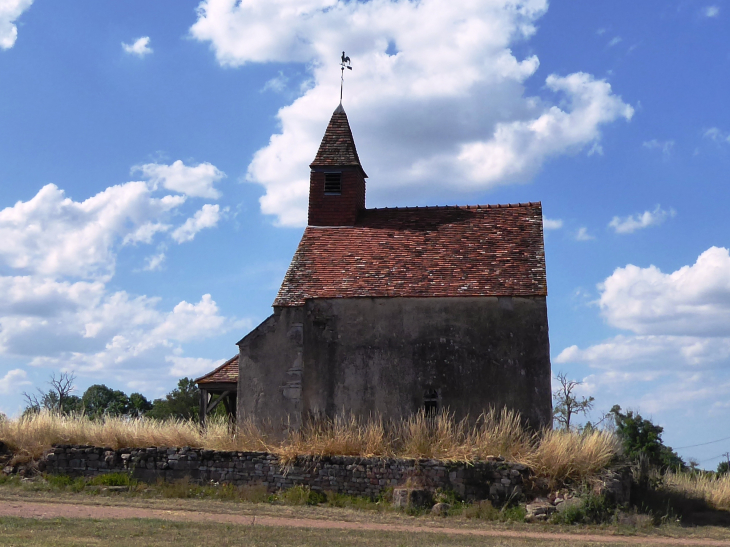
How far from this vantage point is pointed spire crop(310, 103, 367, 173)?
2505 centimetres

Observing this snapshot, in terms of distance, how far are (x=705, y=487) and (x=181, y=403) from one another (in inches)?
1215

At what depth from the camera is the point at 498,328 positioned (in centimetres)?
2017

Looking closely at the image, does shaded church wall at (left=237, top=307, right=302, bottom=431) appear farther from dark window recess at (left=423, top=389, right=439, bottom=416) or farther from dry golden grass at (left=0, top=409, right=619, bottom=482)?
dark window recess at (left=423, top=389, right=439, bottom=416)

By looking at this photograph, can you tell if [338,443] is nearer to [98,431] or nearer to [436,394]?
[436,394]

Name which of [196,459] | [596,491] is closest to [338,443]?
[196,459]

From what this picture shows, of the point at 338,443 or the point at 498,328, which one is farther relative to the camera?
the point at 498,328

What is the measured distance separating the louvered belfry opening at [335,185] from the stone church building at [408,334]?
1998 millimetres

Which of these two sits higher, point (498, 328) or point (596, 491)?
point (498, 328)

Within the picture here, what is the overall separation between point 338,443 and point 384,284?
5289 mm

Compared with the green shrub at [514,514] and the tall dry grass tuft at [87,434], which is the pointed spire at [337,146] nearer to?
the tall dry grass tuft at [87,434]

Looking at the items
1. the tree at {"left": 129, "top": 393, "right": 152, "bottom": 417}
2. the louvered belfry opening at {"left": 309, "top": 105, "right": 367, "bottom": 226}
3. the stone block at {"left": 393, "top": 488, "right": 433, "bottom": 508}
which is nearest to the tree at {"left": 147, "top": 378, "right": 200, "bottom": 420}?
the tree at {"left": 129, "top": 393, "right": 152, "bottom": 417}

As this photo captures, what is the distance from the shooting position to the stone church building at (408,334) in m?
20.0

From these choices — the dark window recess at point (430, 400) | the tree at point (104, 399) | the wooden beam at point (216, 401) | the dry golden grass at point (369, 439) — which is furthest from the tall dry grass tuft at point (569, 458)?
the tree at point (104, 399)

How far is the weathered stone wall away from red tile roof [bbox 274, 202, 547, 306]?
5228 millimetres
